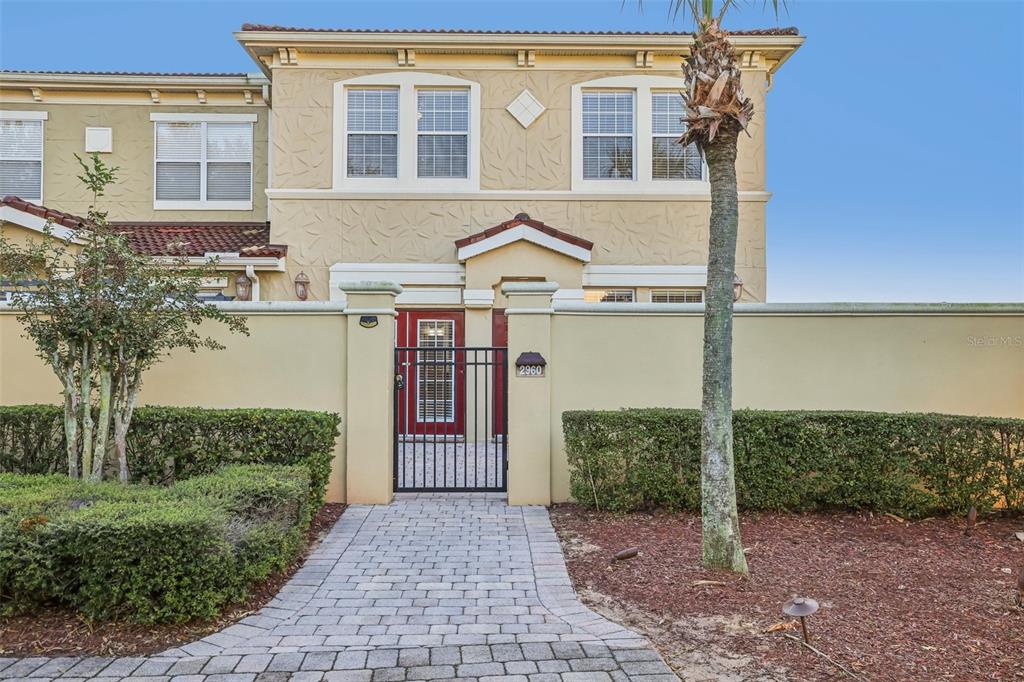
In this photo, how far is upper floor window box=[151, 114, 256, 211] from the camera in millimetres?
12852

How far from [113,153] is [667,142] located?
1114 cm

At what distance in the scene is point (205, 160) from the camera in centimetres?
1289

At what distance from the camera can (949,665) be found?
3.51 m

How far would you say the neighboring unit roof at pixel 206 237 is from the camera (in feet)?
37.1

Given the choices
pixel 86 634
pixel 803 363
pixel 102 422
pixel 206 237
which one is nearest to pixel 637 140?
pixel 803 363

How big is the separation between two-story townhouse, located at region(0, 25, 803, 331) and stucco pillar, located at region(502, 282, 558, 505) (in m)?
4.11

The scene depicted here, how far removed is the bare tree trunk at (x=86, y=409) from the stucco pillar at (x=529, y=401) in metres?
4.23

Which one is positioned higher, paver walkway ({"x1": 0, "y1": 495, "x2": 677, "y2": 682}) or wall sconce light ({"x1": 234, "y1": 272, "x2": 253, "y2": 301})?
wall sconce light ({"x1": 234, "y1": 272, "x2": 253, "y2": 301})

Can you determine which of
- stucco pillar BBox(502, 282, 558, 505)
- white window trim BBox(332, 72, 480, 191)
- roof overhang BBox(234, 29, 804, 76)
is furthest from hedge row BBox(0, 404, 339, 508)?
roof overhang BBox(234, 29, 804, 76)

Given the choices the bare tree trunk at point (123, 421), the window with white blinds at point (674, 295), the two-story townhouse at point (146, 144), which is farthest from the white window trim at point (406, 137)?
the bare tree trunk at point (123, 421)

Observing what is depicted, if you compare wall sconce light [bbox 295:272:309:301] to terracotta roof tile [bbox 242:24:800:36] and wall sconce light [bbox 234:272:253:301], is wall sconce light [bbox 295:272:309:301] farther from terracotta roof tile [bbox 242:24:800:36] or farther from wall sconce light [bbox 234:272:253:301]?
terracotta roof tile [bbox 242:24:800:36]

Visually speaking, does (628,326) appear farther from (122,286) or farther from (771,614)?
(122,286)

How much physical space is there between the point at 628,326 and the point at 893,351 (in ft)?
10.5

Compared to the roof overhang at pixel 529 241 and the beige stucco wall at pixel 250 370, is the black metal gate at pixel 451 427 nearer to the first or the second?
the beige stucco wall at pixel 250 370
